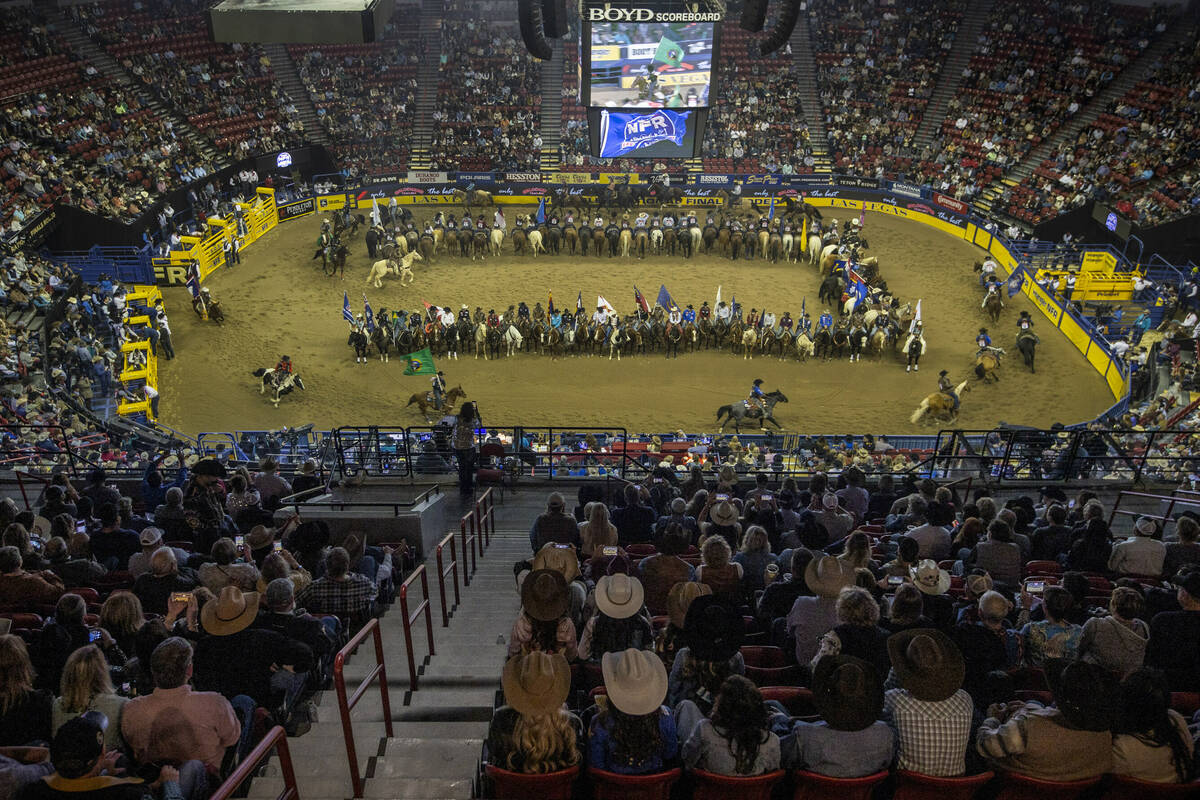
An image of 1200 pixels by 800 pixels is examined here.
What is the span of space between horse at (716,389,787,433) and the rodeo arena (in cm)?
32

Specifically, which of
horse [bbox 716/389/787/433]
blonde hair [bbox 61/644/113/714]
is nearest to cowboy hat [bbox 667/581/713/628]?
blonde hair [bbox 61/644/113/714]

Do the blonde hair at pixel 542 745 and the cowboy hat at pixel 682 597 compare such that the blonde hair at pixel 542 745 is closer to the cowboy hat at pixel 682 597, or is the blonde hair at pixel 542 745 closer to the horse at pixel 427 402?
the cowboy hat at pixel 682 597

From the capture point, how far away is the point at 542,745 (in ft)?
16.8

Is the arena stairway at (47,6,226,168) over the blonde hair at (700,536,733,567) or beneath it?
over

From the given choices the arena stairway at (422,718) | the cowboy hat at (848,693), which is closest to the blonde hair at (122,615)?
the arena stairway at (422,718)

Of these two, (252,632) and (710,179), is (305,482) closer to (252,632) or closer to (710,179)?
(252,632)

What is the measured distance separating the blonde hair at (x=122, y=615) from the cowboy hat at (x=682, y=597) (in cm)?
399

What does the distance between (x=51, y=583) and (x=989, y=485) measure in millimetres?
13070

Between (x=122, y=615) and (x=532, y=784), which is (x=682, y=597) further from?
(x=122, y=615)

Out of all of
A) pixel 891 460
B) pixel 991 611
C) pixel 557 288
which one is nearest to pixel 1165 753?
pixel 991 611

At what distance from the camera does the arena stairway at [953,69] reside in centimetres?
3938

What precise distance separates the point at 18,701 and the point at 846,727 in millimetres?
5098

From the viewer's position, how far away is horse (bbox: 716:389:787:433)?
65.7ft

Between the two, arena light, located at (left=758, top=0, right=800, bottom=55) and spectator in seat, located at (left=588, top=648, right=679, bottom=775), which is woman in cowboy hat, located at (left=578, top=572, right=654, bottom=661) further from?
arena light, located at (left=758, top=0, right=800, bottom=55)
